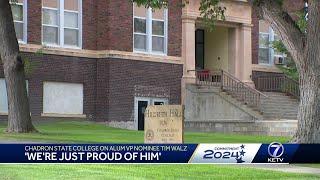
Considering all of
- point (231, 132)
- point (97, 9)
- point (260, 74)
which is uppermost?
point (97, 9)

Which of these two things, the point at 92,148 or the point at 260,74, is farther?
the point at 260,74

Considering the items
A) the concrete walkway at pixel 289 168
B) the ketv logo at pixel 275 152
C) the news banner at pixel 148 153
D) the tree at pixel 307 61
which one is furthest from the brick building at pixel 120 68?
the news banner at pixel 148 153

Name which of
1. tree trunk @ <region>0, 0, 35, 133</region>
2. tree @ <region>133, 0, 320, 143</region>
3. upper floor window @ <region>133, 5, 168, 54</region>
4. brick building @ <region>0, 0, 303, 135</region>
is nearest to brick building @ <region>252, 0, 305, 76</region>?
brick building @ <region>0, 0, 303, 135</region>

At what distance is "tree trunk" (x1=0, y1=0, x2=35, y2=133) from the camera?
2256 cm

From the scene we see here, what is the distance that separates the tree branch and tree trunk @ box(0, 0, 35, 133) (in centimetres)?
853

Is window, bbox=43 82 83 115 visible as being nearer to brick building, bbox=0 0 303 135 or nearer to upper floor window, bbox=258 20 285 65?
brick building, bbox=0 0 303 135

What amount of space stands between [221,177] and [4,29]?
1247cm

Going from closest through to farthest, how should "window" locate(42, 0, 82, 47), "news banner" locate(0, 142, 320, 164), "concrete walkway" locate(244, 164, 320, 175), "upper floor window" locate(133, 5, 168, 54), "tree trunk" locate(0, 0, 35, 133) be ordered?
1. "news banner" locate(0, 142, 320, 164)
2. "concrete walkway" locate(244, 164, 320, 175)
3. "tree trunk" locate(0, 0, 35, 133)
4. "window" locate(42, 0, 82, 47)
5. "upper floor window" locate(133, 5, 168, 54)

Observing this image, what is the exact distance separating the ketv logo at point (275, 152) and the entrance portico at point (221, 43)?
23350mm

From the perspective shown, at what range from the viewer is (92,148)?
11547 millimetres

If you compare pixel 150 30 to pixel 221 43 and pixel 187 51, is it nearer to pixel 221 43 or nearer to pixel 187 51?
pixel 187 51

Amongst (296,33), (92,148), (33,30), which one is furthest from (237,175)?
(33,30)

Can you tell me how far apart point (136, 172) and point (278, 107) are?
79.6 ft

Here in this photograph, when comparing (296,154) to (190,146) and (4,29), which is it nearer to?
(190,146)
